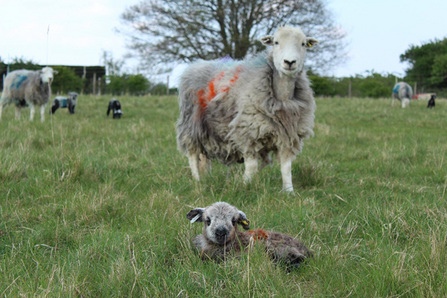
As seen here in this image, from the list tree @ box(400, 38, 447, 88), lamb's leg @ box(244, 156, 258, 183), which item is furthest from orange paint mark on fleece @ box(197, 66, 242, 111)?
tree @ box(400, 38, 447, 88)

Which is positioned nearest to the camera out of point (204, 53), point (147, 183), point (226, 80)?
point (147, 183)

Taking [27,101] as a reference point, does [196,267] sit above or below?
below

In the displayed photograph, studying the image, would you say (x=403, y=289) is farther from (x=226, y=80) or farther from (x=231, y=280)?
(x=226, y=80)

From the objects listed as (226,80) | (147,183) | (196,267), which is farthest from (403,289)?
(226,80)

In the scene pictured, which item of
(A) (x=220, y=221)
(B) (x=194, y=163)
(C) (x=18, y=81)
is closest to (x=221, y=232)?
(A) (x=220, y=221)

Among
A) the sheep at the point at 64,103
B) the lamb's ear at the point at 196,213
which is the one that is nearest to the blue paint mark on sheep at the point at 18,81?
the sheep at the point at 64,103

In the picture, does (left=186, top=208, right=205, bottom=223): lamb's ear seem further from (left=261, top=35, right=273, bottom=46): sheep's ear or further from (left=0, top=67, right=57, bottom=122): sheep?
(left=0, top=67, right=57, bottom=122): sheep

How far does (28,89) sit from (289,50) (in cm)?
831

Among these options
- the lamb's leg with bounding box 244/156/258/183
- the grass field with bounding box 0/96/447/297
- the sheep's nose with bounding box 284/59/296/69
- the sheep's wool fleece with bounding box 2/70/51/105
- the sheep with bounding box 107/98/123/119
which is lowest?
the grass field with bounding box 0/96/447/297

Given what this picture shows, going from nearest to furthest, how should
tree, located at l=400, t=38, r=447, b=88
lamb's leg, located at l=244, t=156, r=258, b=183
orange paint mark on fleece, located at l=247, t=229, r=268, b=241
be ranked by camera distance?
orange paint mark on fleece, located at l=247, t=229, r=268, b=241 < lamb's leg, located at l=244, t=156, r=258, b=183 < tree, located at l=400, t=38, r=447, b=88

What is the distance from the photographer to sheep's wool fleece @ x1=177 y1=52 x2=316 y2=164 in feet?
13.8

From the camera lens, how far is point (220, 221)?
91.2 inches

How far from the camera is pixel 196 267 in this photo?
2.12m

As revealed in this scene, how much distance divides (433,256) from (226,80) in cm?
309
